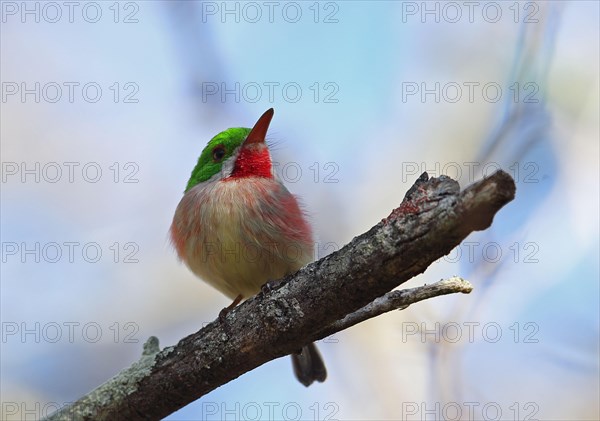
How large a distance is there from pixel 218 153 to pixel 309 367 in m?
1.55

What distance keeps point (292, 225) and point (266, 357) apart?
1.30 metres

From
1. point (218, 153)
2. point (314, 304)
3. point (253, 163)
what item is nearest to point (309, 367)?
point (253, 163)

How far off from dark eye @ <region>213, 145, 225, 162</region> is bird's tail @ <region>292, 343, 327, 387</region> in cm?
139

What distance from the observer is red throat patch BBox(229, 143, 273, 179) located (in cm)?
450

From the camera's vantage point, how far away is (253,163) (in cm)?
455

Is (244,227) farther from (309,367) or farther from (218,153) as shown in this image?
(309,367)

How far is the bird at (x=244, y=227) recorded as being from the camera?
3.99 metres

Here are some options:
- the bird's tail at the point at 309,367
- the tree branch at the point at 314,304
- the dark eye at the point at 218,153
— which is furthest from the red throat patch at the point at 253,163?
the tree branch at the point at 314,304

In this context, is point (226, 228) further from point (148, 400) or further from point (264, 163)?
point (148, 400)

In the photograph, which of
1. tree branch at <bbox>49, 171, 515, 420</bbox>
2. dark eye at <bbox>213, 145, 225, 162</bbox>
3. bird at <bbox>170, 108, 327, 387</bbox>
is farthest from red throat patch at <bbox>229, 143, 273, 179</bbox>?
tree branch at <bbox>49, 171, 515, 420</bbox>

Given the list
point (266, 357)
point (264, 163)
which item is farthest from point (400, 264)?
point (264, 163)

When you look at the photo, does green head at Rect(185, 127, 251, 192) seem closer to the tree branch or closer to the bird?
the bird

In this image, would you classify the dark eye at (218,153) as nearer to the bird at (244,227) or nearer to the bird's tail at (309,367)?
the bird at (244,227)

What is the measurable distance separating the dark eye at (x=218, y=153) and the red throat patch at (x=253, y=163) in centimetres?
14
